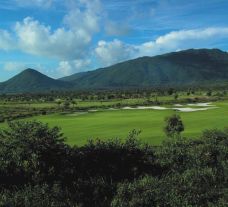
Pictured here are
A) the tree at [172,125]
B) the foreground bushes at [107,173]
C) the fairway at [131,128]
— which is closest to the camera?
the foreground bushes at [107,173]

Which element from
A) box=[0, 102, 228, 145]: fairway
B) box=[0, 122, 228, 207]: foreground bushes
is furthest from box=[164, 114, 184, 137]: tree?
box=[0, 122, 228, 207]: foreground bushes

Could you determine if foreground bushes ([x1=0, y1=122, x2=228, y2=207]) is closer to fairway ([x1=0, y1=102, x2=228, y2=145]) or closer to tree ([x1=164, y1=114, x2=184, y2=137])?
tree ([x1=164, y1=114, x2=184, y2=137])

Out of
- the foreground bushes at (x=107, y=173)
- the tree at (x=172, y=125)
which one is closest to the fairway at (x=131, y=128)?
the tree at (x=172, y=125)

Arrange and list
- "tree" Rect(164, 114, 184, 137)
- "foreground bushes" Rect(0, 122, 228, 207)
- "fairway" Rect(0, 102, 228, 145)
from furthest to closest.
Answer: "fairway" Rect(0, 102, 228, 145) → "tree" Rect(164, 114, 184, 137) → "foreground bushes" Rect(0, 122, 228, 207)

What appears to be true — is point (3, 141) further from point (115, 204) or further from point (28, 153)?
point (115, 204)

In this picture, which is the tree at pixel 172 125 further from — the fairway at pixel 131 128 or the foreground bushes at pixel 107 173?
the foreground bushes at pixel 107 173

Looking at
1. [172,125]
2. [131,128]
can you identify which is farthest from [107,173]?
[131,128]

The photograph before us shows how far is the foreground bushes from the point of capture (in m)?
22.0

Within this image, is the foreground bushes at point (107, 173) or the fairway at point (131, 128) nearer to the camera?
the foreground bushes at point (107, 173)

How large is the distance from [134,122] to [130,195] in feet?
216

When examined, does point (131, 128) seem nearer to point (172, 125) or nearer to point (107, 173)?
point (172, 125)

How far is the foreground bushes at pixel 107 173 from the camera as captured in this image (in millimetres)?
22047

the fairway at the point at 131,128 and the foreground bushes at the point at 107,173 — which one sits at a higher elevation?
the foreground bushes at the point at 107,173

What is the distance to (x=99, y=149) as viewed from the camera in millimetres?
32906
